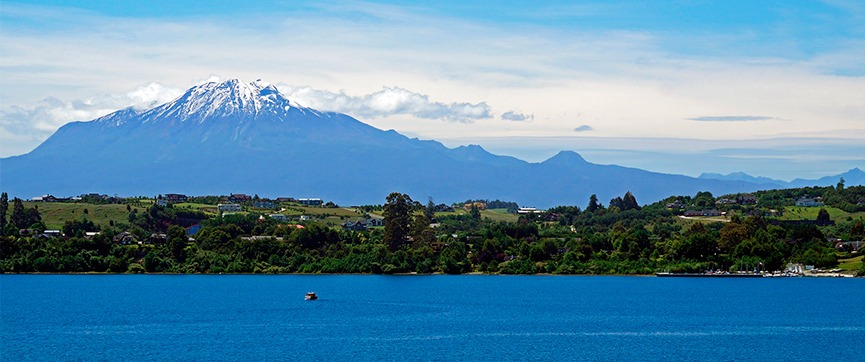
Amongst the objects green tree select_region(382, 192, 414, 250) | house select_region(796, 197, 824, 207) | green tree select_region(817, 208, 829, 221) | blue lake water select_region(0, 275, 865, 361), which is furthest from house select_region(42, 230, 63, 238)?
house select_region(796, 197, 824, 207)

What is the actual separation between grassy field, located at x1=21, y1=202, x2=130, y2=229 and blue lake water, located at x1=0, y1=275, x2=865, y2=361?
4001cm

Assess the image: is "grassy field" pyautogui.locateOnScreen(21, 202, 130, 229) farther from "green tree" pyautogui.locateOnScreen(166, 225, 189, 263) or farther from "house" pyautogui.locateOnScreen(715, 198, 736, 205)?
"house" pyautogui.locateOnScreen(715, 198, 736, 205)

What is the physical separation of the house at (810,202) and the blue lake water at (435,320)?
65215 mm

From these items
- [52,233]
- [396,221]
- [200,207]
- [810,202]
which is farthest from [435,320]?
[810,202]

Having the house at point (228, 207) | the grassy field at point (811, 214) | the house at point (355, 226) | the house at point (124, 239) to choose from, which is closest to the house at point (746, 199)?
the grassy field at point (811, 214)

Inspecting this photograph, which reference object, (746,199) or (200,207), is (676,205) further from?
(200,207)

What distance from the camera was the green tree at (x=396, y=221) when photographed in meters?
132

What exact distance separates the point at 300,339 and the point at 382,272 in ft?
201

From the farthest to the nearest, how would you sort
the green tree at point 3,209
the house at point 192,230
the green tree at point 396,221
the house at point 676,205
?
the house at point 676,205 → the house at point 192,230 → the green tree at point 3,209 → the green tree at point 396,221

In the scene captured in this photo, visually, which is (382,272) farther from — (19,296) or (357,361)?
(357,361)

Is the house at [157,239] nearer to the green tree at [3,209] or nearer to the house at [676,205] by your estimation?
the green tree at [3,209]

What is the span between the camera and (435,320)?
74938 mm

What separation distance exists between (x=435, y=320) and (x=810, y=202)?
4625 inches

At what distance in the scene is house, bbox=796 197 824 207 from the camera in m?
176
